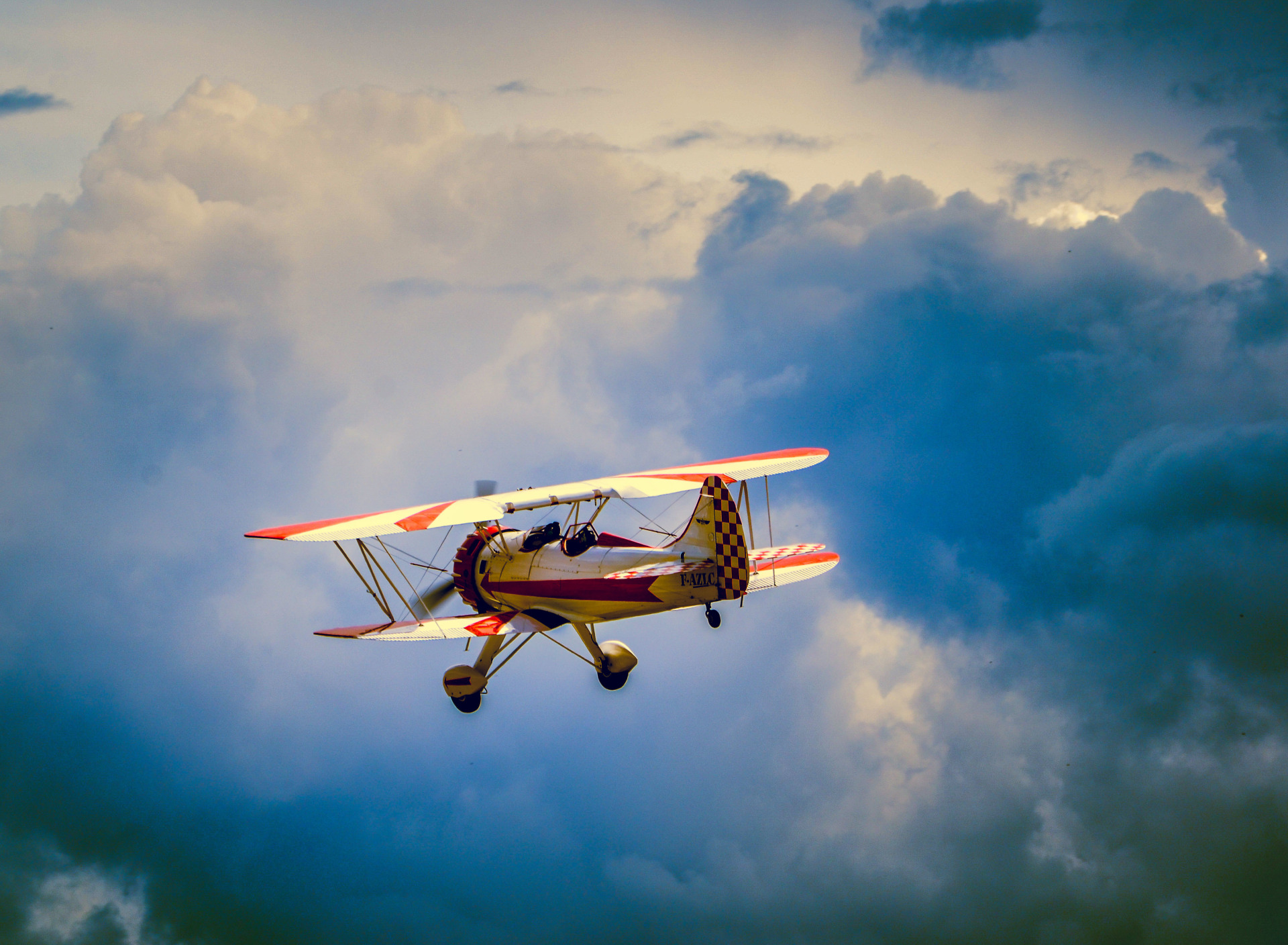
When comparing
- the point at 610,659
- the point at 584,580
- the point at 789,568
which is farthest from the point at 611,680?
the point at 789,568

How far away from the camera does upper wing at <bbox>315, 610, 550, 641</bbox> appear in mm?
16969

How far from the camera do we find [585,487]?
1816 centimetres

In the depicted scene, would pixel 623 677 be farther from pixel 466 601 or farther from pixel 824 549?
pixel 824 549

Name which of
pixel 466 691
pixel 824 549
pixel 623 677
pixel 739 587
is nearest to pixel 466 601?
pixel 466 691

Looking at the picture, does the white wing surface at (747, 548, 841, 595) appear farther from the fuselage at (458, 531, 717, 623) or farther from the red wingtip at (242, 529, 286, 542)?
the red wingtip at (242, 529, 286, 542)

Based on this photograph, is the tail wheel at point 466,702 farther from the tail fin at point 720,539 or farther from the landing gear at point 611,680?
the tail fin at point 720,539

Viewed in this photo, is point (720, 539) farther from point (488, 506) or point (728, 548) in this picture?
point (488, 506)

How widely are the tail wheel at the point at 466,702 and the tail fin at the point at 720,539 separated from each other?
16.4 ft

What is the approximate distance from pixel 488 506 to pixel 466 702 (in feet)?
13.1

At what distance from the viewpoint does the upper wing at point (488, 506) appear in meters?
16.1

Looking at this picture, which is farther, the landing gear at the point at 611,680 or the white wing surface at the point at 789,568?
the white wing surface at the point at 789,568

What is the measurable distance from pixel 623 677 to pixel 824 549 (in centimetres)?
502

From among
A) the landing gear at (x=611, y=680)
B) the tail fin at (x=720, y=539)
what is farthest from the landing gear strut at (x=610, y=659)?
the tail fin at (x=720, y=539)

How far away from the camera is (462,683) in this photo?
1855 centimetres
